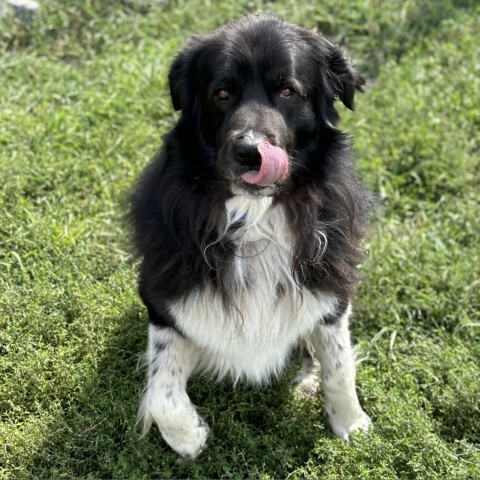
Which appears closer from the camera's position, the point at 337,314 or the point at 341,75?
the point at 341,75

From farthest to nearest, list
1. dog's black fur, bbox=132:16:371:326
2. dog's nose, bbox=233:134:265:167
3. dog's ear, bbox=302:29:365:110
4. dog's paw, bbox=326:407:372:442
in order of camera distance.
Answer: dog's paw, bbox=326:407:372:442 → dog's ear, bbox=302:29:365:110 → dog's black fur, bbox=132:16:371:326 → dog's nose, bbox=233:134:265:167

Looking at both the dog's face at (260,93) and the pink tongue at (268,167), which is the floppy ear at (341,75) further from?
the pink tongue at (268,167)

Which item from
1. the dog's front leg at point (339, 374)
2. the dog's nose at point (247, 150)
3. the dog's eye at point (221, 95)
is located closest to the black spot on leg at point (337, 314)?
the dog's front leg at point (339, 374)

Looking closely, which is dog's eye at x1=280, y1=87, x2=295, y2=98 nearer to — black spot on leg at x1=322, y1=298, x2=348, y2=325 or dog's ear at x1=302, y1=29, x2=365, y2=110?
dog's ear at x1=302, y1=29, x2=365, y2=110

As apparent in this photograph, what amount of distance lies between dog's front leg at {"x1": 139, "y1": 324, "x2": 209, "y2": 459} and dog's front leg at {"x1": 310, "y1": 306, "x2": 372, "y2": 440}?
0.62 m

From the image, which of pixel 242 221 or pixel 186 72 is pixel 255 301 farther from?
pixel 186 72

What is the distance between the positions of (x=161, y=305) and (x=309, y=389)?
99 centimetres

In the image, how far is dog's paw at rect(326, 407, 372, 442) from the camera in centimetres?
383

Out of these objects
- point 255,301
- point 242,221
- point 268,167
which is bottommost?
point 255,301

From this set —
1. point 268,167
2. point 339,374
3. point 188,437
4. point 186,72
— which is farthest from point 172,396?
point 186,72

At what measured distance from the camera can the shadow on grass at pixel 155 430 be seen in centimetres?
362

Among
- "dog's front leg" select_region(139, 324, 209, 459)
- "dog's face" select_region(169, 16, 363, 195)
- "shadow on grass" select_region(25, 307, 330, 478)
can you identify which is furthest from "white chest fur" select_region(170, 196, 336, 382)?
"shadow on grass" select_region(25, 307, 330, 478)

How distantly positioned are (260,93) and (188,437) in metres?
1.56

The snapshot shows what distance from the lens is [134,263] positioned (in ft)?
14.7
